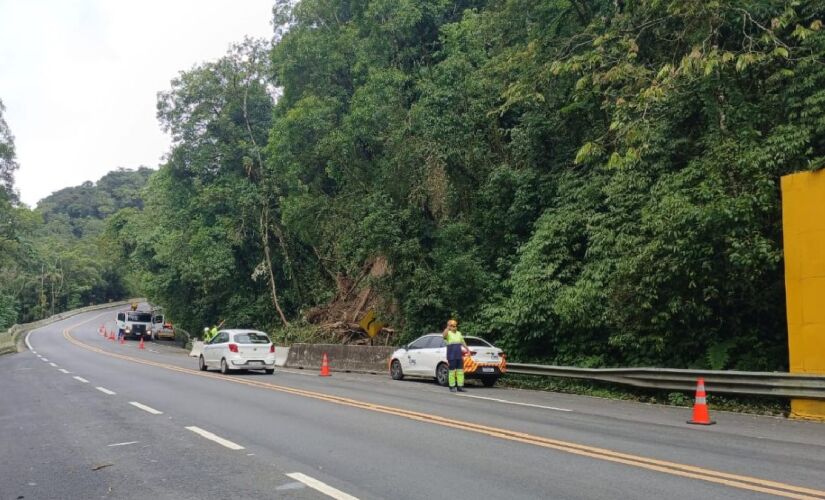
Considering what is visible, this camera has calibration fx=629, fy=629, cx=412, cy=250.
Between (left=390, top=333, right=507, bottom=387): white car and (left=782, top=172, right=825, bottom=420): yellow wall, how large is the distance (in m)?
7.49

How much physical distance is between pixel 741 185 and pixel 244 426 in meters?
10.7

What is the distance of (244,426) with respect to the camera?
9664mm

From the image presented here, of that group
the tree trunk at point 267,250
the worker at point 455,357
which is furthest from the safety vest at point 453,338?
the tree trunk at point 267,250

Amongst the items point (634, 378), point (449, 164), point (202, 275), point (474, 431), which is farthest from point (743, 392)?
point (202, 275)

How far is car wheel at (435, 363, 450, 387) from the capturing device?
1748 centimetres

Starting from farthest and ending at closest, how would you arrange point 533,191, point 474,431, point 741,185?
point 533,191 → point 741,185 → point 474,431

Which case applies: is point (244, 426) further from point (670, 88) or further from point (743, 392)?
point (670, 88)

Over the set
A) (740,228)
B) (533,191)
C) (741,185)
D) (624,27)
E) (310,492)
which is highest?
(624,27)

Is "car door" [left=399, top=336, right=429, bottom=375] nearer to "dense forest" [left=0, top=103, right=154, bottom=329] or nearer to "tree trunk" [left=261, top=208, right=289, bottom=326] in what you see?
"tree trunk" [left=261, top=208, right=289, bottom=326]

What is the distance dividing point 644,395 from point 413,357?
270 inches

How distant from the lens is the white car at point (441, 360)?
17062mm

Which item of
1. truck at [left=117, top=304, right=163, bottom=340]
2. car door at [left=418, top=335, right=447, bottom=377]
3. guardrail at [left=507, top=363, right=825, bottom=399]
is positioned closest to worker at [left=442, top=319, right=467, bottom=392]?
car door at [left=418, top=335, right=447, bottom=377]

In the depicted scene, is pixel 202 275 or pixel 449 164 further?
pixel 202 275

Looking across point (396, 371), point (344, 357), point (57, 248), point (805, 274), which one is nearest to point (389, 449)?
point (805, 274)
